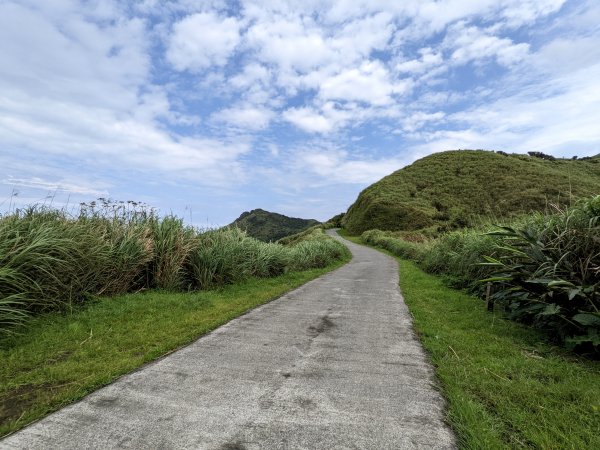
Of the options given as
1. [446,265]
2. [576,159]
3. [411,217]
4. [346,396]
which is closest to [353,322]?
[346,396]

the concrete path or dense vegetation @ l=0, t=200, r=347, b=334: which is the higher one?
dense vegetation @ l=0, t=200, r=347, b=334

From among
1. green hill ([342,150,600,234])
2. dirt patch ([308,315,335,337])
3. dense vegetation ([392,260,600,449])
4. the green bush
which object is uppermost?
green hill ([342,150,600,234])

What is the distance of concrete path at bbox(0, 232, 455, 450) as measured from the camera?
2.39 metres

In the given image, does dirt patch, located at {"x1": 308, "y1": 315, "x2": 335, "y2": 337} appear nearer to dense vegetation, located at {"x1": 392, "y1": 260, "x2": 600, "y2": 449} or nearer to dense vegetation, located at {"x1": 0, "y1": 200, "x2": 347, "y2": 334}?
dense vegetation, located at {"x1": 392, "y1": 260, "x2": 600, "y2": 449}

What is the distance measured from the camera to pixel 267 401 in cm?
294

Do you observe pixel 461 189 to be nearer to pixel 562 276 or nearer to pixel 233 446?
pixel 562 276

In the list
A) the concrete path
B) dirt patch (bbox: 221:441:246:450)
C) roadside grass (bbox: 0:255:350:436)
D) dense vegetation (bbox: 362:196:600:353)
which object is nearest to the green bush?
dense vegetation (bbox: 362:196:600:353)

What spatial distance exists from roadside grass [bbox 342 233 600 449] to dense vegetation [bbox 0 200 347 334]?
488 centimetres

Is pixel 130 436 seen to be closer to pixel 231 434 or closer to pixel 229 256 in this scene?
pixel 231 434

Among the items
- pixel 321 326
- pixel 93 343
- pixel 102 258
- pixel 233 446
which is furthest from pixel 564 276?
pixel 102 258

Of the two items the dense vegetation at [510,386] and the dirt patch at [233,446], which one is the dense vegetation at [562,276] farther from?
the dirt patch at [233,446]

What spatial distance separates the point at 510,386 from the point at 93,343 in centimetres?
457

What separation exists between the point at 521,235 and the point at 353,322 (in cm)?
301

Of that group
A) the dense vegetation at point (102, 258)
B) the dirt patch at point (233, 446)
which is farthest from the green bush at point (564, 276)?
the dense vegetation at point (102, 258)
